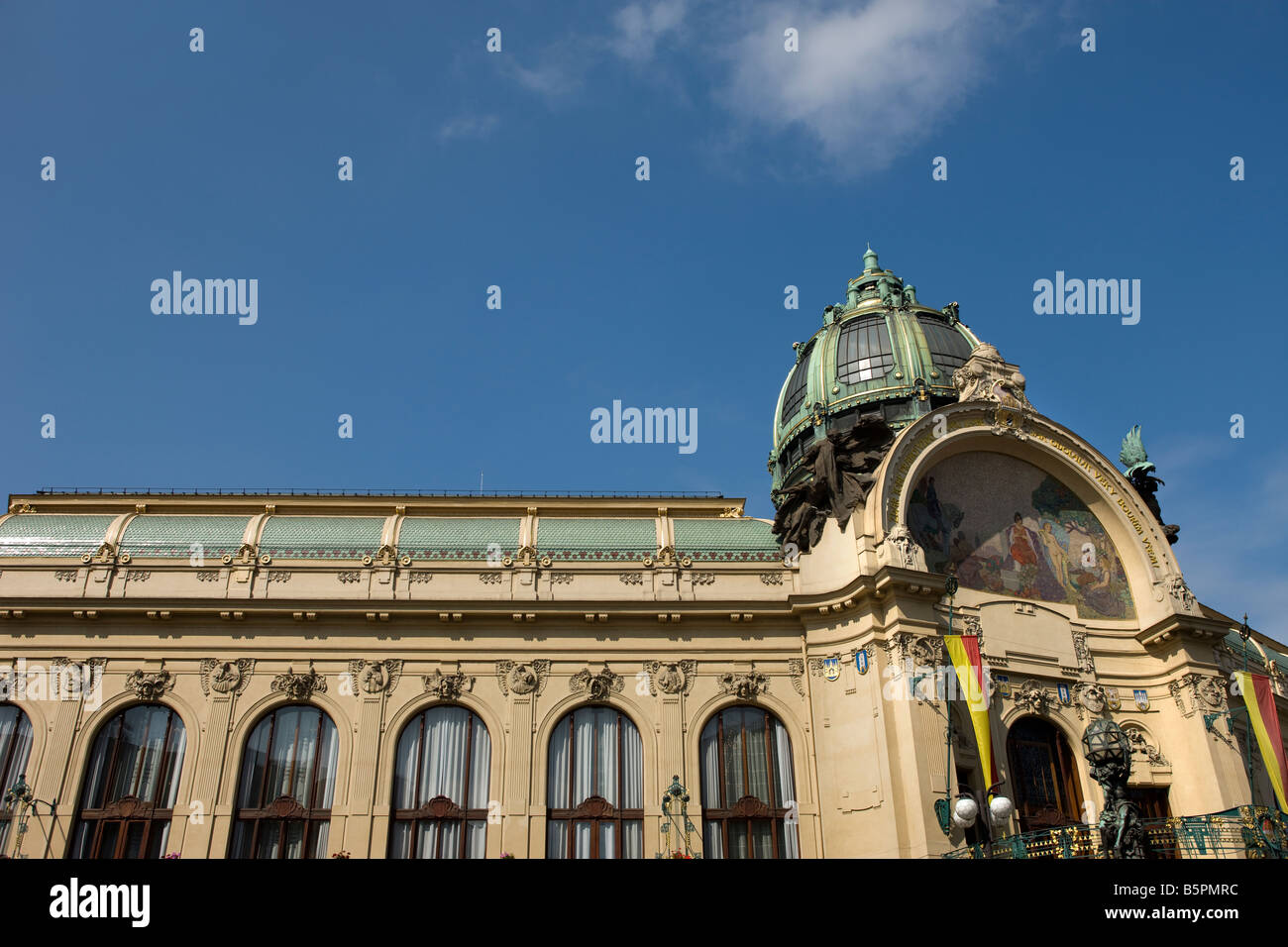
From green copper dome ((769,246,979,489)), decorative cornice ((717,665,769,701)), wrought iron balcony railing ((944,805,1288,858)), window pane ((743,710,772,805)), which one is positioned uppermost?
green copper dome ((769,246,979,489))

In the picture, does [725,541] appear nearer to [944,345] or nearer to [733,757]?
[733,757]

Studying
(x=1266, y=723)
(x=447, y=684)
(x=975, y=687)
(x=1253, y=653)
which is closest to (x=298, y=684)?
(x=447, y=684)

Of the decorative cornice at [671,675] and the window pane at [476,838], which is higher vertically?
the decorative cornice at [671,675]

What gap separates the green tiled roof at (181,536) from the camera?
3431 centimetres

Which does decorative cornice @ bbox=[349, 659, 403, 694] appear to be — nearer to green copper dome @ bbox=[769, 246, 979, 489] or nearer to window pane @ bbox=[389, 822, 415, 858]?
window pane @ bbox=[389, 822, 415, 858]

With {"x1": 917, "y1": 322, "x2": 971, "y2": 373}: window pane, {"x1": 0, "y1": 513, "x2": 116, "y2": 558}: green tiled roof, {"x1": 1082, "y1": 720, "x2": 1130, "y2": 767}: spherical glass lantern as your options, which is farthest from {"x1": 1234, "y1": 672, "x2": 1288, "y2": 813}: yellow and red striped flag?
{"x1": 0, "y1": 513, "x2": 116, "y2": 558}: green tiled roof

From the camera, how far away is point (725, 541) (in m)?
35.6

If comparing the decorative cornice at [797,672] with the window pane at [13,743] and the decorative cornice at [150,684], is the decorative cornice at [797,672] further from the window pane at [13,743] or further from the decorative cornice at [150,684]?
the window pane at [13,743]

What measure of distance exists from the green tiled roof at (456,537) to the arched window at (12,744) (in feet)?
38.0

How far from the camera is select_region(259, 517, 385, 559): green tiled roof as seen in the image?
34.3m

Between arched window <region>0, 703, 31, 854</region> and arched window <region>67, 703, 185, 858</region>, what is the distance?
1.96 metres

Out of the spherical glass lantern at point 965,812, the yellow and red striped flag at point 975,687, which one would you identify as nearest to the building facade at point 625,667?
the yellow and red striped flag at point 975,687

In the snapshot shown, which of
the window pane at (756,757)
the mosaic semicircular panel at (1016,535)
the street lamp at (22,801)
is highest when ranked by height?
the mosaic semicircular panel at (1016,535)
